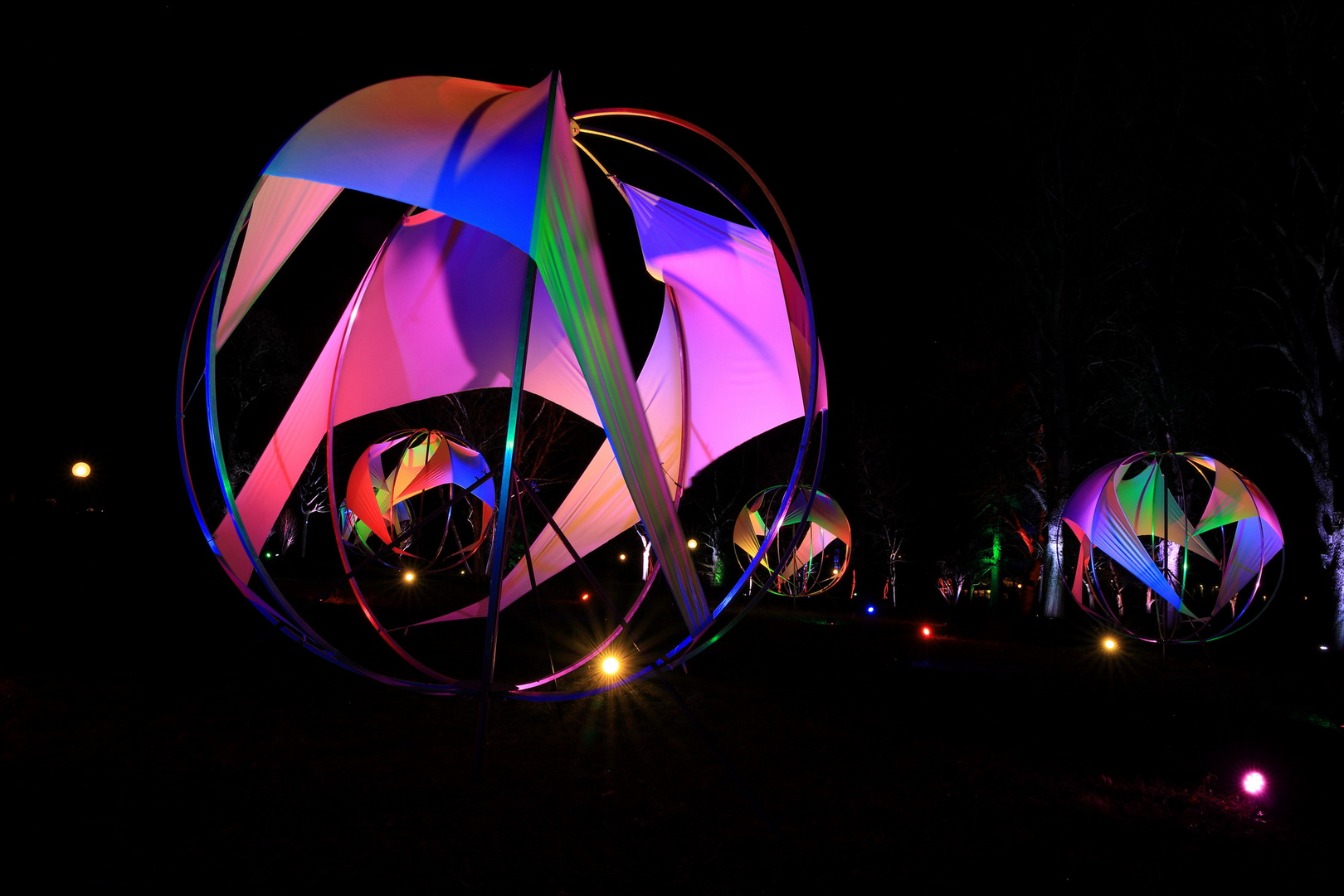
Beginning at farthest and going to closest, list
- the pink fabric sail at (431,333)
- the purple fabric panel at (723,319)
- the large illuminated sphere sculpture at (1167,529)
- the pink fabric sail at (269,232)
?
the large illuminated sphere sculpture at (1167,529) < the pink fabric sail at (431,333) < the purple fabric panel at (723,319) < the pink fabric sail at (269,232)

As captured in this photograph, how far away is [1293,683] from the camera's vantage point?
12.1 meters

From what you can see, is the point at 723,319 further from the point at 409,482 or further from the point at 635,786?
the point at 409,482

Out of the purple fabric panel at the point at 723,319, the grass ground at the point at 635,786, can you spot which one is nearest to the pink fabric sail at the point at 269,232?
the grass ground at the point at 635,786

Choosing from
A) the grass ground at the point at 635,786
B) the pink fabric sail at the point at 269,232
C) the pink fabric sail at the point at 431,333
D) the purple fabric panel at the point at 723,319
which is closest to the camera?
the grass ground at the point at 635,786

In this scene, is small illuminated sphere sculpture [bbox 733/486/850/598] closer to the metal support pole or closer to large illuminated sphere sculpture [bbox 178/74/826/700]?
large illuminated sphere sculpture [bbox 178/74/826/700]

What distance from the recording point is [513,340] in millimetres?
7094

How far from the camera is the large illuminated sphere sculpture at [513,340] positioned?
3789 mm

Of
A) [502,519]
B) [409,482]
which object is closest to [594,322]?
[502,519]

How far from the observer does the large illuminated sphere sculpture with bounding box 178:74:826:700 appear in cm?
379

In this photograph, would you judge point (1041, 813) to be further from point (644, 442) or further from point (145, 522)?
point (145, 522)

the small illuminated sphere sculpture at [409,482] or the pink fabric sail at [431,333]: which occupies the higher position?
the pink fabric sail at [431,333]

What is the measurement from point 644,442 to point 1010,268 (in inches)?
738

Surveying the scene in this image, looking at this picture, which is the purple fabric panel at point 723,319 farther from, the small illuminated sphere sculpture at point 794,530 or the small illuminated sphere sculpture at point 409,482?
the small illuminated sphere sculpture at point 794,530

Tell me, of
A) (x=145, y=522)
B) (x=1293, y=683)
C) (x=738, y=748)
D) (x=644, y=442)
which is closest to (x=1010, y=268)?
(x=1293, y=683)
